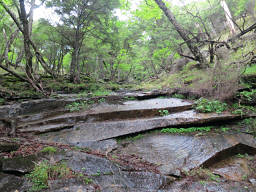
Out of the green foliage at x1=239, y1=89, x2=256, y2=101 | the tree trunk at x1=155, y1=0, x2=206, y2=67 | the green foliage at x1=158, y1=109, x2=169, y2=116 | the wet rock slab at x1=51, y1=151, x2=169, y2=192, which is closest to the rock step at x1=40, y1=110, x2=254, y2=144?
the green foliage at x1=158, y1=109, x2=169, y2=116

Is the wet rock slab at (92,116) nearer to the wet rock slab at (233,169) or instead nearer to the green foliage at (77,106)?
the green foliage at (77,106)

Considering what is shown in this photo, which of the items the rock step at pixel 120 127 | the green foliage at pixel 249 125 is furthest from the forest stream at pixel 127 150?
the green foliage at pixel 249 125

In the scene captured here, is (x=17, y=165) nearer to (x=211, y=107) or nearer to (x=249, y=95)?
(x=211, y=107)

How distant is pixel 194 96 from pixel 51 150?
7757mm

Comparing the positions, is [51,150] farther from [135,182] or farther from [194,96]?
[194,96]

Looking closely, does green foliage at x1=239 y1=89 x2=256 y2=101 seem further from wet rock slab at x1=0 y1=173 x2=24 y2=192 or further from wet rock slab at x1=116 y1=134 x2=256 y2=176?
wet rock slab at x1=0 y1=173 x2=24 y2=192

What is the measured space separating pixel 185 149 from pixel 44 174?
3.93m

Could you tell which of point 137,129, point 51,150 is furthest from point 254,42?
point 51,150

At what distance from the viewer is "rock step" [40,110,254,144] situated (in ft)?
18.2

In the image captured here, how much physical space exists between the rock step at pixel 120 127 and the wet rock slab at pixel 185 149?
0.56m

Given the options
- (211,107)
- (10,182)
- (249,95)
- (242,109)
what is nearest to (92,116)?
(10,182)

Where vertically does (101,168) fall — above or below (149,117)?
below

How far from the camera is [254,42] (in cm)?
693

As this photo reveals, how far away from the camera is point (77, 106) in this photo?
26.8 ft
